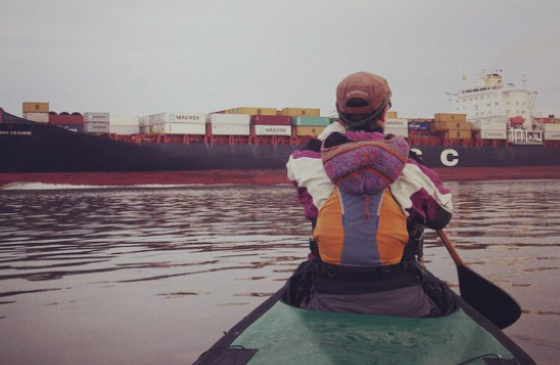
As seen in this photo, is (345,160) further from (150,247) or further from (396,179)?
(150,247)

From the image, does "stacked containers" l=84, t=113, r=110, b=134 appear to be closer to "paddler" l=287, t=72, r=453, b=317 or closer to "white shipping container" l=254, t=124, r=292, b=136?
"white shipping container" l=254, t=124, r=292, b=136

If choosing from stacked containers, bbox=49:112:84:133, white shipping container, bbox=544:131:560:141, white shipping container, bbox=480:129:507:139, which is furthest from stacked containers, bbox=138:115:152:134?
white shipping container, bbox=544:131:560:141

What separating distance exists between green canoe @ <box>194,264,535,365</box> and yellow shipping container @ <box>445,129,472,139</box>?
133ft

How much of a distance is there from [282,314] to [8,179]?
29160 mm

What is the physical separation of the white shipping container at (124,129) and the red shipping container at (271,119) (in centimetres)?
777

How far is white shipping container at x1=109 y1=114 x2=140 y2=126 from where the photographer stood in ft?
118

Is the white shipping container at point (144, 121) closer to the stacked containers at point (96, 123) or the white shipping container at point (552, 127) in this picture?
the stacked containers at point (96, 123)

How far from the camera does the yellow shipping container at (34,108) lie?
34.1 metres

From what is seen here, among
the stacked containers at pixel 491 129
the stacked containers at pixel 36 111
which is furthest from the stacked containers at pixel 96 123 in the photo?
the stacked containers at pixel 491 129

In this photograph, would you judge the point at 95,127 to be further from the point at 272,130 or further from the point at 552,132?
the point at 552,132

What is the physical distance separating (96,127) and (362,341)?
35.0 meters

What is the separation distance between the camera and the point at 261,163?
114ft

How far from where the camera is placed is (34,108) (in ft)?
Result: 113

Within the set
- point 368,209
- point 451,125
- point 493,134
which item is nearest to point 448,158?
point 451,125
